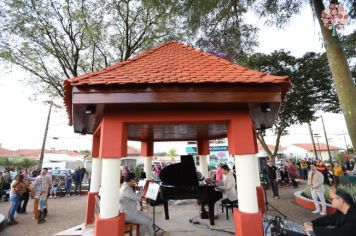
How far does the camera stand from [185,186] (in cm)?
715

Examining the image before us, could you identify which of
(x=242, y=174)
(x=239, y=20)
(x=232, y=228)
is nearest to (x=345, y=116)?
(x=242, y=174)

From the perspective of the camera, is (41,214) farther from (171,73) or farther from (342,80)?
(342,80)

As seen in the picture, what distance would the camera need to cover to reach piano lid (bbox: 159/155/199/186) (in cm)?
733

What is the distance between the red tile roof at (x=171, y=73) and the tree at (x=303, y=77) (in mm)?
11320

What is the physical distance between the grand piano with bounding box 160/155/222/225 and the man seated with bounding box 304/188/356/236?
3.20 metres

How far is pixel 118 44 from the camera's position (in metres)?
13.6

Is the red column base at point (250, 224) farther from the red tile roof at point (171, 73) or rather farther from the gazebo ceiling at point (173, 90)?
the red tile roof at point (171, 73)

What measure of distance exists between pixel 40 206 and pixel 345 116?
1006 cm

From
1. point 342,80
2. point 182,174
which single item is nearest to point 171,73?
point 342,80

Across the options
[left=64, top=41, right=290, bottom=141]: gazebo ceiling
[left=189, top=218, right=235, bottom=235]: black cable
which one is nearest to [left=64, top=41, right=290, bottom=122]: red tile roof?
Result: [left=64, top=41, right=290, bottom=141]: gazebo ceiling

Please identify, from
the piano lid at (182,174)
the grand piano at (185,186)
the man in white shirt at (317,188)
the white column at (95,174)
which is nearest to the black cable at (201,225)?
the grand piano at (185,186)

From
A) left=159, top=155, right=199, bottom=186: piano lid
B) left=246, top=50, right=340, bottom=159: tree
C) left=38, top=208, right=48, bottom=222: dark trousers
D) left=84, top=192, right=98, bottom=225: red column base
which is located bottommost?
left=38, top=208, right=48, bottom=222: dark trousers

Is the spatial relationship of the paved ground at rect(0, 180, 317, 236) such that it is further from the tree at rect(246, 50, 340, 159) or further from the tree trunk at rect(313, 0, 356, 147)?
the tree at rect(246, 50, 340, 159)

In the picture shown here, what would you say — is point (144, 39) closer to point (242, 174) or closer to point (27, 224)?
point (27, 224)
